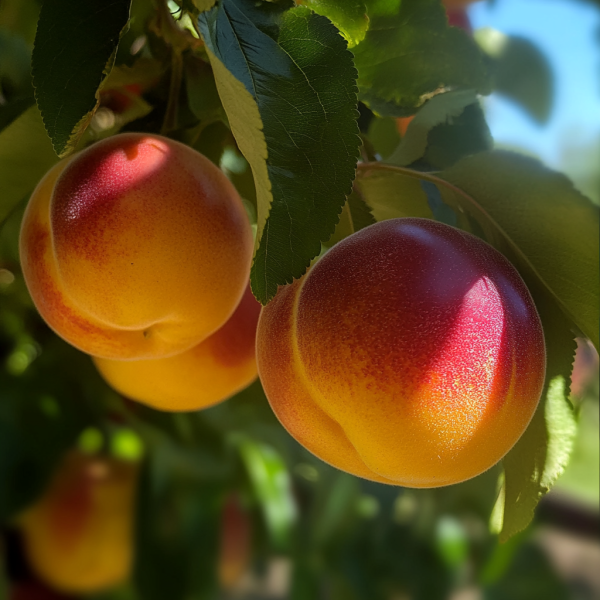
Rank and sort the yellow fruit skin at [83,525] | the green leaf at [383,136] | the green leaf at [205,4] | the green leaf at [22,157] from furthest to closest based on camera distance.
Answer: the yellow fruit skin at [83,525] < the green leaf at [383,136] < the green leaf at [22,157] < the green leaf at [205,4]

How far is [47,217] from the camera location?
0.39m

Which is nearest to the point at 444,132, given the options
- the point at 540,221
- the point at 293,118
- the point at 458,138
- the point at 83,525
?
the point at 458,138

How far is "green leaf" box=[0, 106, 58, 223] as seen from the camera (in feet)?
1.34

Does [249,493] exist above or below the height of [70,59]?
below

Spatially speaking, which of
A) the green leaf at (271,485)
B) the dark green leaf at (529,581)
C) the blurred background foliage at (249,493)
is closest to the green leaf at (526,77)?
the blurred background foliage at (249,493)

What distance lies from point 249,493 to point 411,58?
3.14 feet

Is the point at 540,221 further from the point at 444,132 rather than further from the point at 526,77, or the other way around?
the point at 526,77

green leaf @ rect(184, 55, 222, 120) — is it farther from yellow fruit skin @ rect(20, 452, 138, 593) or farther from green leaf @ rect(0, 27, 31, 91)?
yellow fruit skin @ rect(20, 452, 138, 593)

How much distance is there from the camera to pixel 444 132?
48 centimetres

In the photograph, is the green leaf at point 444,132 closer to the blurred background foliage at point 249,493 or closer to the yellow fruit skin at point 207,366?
the blurred background foliage at point 249,493

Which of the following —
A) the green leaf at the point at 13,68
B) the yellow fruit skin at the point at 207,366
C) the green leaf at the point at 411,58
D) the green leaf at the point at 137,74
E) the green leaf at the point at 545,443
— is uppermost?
the green leaf at the point at 13,68

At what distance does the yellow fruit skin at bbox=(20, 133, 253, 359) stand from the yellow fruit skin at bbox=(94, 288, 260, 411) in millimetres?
75

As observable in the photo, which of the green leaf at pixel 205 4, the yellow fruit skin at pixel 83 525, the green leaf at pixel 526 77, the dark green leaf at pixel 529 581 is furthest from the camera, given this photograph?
the dark green leaf at pixel 529 581

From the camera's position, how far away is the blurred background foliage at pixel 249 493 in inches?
33.3
